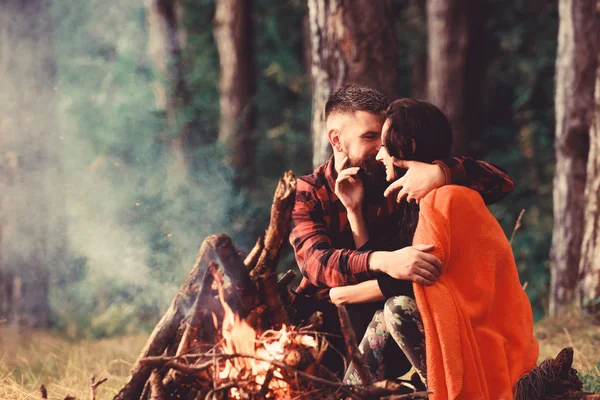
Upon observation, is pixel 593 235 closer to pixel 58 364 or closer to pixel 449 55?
pixel 58 364

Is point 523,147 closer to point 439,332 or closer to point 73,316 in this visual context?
point 73,316

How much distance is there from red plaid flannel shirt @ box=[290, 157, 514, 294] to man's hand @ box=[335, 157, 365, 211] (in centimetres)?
15

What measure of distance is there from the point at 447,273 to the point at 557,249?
4582 millimetres

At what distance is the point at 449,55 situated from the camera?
11031 mm

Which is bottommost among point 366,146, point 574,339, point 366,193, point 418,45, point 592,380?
point 574,339

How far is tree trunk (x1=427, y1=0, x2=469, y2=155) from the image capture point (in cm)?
1090

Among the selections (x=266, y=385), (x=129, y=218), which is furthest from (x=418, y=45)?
(x=266, y=385)

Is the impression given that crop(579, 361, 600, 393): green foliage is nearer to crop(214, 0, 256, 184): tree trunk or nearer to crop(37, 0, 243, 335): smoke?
crop(37, 0, 243, 335): smoke

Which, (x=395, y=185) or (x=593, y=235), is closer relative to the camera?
(x=395, y=185)

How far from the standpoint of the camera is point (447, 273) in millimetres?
3229

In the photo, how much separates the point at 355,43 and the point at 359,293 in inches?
93.2

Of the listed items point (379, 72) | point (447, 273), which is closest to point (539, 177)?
point (379, 72)

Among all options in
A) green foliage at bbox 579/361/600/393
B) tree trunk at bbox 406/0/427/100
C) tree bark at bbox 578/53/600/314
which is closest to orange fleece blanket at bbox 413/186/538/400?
green foliage at bbox 579/361/600/393

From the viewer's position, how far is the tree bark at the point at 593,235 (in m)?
6.05
